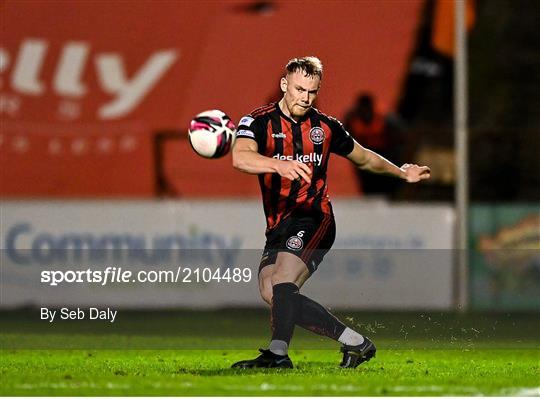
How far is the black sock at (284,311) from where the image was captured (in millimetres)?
11141

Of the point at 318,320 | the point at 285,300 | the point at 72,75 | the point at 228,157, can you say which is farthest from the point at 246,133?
the point at 72,75

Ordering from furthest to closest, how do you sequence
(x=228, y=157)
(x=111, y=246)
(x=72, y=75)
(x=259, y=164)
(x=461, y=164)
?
(x=72, y=75), (x=228, y=157), (x=461, y=164), (x=111, y=246), (x=259, y=164)

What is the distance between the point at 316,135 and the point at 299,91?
1.27 ft

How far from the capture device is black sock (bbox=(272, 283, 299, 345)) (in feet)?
36.6

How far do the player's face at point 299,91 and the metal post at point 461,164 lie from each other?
364 inches

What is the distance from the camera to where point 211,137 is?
11039 millimetres

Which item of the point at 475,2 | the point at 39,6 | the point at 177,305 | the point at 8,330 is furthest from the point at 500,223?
the point at 475,2

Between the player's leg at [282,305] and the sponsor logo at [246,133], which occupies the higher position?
the sponsor logo at [246,133]

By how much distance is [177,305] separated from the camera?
65.3ft

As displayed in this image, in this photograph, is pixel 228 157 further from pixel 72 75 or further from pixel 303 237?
pixel 303 237

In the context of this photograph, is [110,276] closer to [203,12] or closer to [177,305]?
[177,305]

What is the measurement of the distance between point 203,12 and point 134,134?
277 cm

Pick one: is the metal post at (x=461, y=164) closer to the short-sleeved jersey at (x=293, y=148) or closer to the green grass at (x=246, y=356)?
the green grass at (x=246, y=356)

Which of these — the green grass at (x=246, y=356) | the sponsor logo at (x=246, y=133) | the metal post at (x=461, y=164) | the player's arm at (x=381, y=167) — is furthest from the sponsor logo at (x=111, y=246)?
the sponsor logo at (x=246, y=133)
